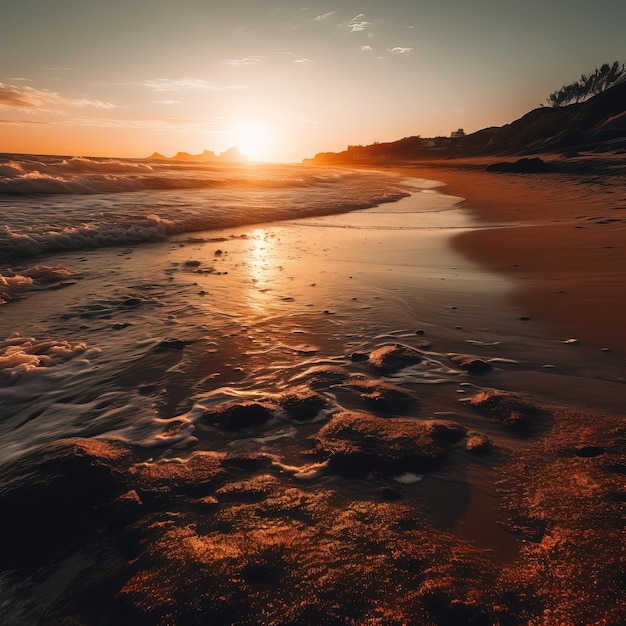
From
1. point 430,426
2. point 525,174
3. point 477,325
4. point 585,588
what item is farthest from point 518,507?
point 525,174

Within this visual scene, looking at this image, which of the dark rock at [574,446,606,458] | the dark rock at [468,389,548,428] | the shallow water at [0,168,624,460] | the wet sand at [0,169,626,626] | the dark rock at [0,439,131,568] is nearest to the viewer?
the wet sand at [0,169,626,626]

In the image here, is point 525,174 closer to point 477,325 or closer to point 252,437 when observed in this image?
point 477,325

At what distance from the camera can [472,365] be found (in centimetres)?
310

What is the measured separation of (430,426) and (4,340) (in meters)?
3.96

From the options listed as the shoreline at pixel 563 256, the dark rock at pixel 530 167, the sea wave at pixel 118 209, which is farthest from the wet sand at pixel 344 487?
the dark rock at pixel 530 167

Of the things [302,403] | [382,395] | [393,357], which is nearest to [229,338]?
[302,403]

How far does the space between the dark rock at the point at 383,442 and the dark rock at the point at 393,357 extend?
741mm

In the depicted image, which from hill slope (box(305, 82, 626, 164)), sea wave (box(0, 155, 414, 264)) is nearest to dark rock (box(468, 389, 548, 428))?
sea wave (box(0, 155, 414, 264))

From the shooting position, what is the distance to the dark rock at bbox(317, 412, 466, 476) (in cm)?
206

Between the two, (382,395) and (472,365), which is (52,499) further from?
(472,365)

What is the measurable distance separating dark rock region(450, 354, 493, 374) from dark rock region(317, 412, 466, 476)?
832mm

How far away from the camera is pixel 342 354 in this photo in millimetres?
3422

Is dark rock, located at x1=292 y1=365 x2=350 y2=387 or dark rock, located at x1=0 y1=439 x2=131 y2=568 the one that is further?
dark rock, located at x1=292 y1=365 x2=350 y2=387

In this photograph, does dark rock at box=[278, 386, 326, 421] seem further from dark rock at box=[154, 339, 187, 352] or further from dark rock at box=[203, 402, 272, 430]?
dark rock at box=[154, 339, 187, 352]
